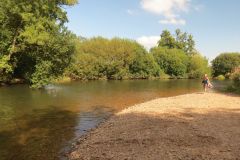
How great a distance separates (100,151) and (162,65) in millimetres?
118143

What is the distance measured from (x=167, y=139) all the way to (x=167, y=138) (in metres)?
0.18

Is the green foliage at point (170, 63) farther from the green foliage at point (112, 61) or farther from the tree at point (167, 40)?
the tree at point (167, 40)

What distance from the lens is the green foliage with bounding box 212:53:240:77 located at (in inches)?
5926

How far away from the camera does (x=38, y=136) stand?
729 inches

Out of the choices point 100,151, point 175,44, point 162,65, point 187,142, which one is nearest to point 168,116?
point 187,142

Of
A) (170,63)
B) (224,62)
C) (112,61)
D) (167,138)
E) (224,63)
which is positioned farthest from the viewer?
(224,62)

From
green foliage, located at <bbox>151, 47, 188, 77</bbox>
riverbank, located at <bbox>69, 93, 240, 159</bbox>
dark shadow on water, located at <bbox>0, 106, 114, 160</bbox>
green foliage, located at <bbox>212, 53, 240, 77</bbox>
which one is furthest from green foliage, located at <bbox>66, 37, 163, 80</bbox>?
riverbank, located at <bbox>69, 93, 240, 159</bbox>

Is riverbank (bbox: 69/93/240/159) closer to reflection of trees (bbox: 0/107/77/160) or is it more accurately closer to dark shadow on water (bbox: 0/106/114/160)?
dark shadow on water (bbox: 0/106/114/160)

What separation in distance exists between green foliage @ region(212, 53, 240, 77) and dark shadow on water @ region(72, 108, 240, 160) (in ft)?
449

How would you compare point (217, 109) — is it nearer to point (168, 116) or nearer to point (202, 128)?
point (168, 116)

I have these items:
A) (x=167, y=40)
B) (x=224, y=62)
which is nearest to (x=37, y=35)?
(x=167, y=40)

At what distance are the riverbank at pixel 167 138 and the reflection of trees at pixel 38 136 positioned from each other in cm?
150

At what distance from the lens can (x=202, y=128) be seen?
1714 cm

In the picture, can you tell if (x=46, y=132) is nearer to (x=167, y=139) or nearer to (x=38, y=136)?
(x=38, y=136)
